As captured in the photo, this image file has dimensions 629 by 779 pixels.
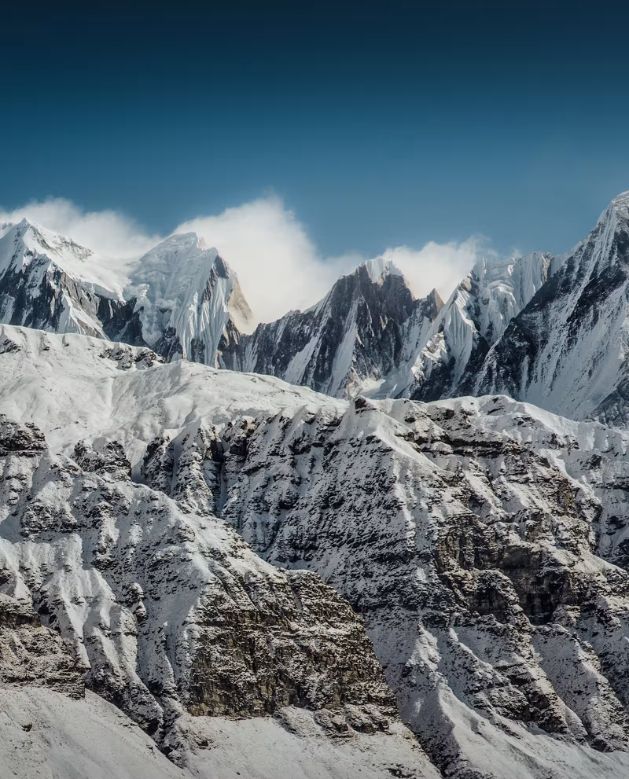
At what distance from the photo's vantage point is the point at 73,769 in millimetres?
162250

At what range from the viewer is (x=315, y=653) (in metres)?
198

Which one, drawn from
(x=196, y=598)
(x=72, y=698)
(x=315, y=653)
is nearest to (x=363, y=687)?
(x=315, y=653)

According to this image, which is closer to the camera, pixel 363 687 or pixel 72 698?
pixel 72 698

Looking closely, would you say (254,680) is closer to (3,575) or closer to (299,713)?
(299,713)

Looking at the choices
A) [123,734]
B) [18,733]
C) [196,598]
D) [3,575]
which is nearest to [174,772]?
[123,734]

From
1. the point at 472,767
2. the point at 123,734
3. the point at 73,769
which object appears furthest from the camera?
the point at 472,767

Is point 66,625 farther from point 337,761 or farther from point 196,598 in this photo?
point 337,761

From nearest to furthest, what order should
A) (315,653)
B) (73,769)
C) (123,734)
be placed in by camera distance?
(73,769) → (123,734) → (315,653)

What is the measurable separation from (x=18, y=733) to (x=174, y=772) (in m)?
20.9

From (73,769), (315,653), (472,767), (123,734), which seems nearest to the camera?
(73,769)

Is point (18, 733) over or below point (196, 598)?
below

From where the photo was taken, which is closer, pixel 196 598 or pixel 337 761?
pixel 337 761

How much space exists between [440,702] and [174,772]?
1889 inches

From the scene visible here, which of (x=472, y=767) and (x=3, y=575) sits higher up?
(x=3, y=575)
